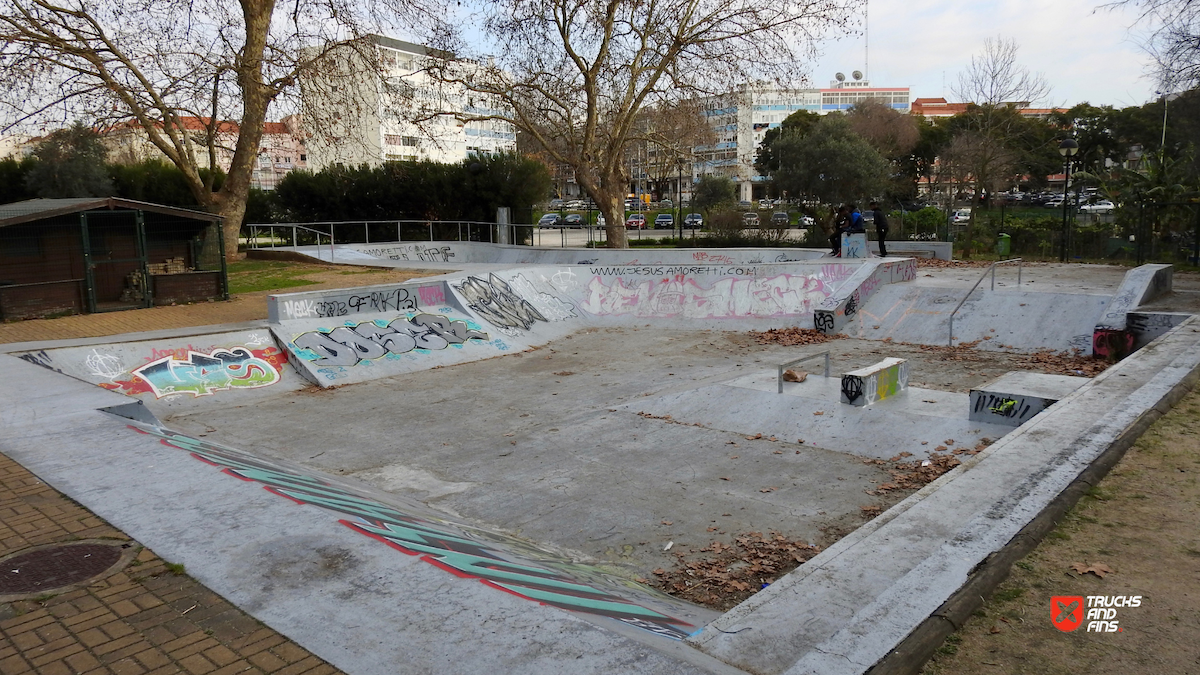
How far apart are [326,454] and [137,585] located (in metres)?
5.33

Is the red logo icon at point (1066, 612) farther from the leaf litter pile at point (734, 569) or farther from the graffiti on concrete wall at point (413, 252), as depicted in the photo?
the graffiti on concrete wall at point (413, 252)

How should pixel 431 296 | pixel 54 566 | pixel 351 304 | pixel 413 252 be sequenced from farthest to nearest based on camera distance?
pixel 413 252 < pixel 431 296 < pixel 351 304 < pixel 54 566

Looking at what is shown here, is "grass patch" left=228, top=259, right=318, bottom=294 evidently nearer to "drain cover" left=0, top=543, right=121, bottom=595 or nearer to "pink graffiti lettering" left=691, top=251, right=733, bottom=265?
"pink graffiti lettering" left=691, top=251, right=733, bottom=265

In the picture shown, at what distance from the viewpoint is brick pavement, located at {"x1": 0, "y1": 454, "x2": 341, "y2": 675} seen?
137 inches

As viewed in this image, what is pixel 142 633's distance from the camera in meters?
3.78

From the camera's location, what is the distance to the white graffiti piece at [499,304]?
17.8m

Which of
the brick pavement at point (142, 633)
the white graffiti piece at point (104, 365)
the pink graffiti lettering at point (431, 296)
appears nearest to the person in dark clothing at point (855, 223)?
the pink graffiti lettering at point (431, 296)

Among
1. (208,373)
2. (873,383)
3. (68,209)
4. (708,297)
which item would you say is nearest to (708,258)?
(708,297)

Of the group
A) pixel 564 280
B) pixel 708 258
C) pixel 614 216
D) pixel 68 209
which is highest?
pixel 614 216

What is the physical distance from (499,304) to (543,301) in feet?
5.94

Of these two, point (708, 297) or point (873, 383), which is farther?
point (708, 297)

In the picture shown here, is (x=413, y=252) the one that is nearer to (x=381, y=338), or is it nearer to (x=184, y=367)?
(x=381, y=338)

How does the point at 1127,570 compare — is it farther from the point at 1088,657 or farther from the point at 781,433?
the point at 781,433

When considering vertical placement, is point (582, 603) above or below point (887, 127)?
below
